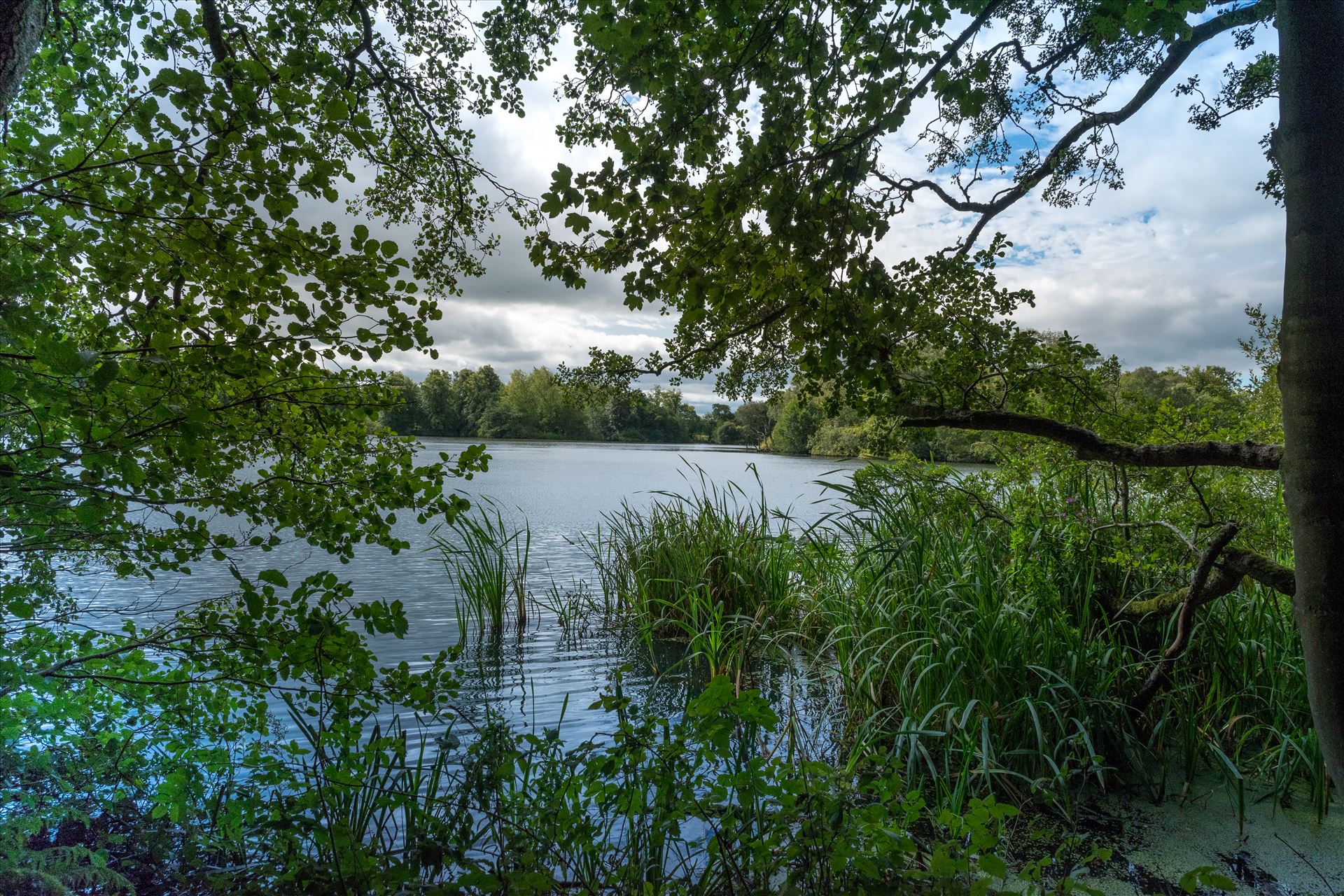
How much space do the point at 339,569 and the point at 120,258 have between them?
347 inches

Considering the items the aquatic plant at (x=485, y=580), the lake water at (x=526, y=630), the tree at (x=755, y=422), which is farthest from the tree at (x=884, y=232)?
the tree at (x=755, y=422)

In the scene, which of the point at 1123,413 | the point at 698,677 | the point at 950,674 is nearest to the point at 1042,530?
the point at 1123,413

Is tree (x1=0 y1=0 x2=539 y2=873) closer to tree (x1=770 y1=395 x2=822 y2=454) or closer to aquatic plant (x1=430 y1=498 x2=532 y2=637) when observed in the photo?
aquatic plant (x1=430 y1=498 x2=532 y2=637)

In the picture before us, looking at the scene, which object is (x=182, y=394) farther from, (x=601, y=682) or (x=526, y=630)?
(x=526, y=630)

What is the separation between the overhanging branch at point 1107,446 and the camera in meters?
2.74

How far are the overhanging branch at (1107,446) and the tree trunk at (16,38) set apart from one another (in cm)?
346

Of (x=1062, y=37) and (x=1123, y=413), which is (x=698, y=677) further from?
(x=1062, y=37)

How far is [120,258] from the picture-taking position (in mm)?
1809

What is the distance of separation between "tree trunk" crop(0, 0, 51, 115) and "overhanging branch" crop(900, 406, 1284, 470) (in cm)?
346

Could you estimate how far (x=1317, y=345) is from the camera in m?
1.56

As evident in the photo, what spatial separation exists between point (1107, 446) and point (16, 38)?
4.23 metres

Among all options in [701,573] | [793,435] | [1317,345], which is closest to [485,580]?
[701,573]

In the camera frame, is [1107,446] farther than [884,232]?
Yes

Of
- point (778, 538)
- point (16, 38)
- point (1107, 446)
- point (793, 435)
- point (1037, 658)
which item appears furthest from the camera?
point (793, 435)
